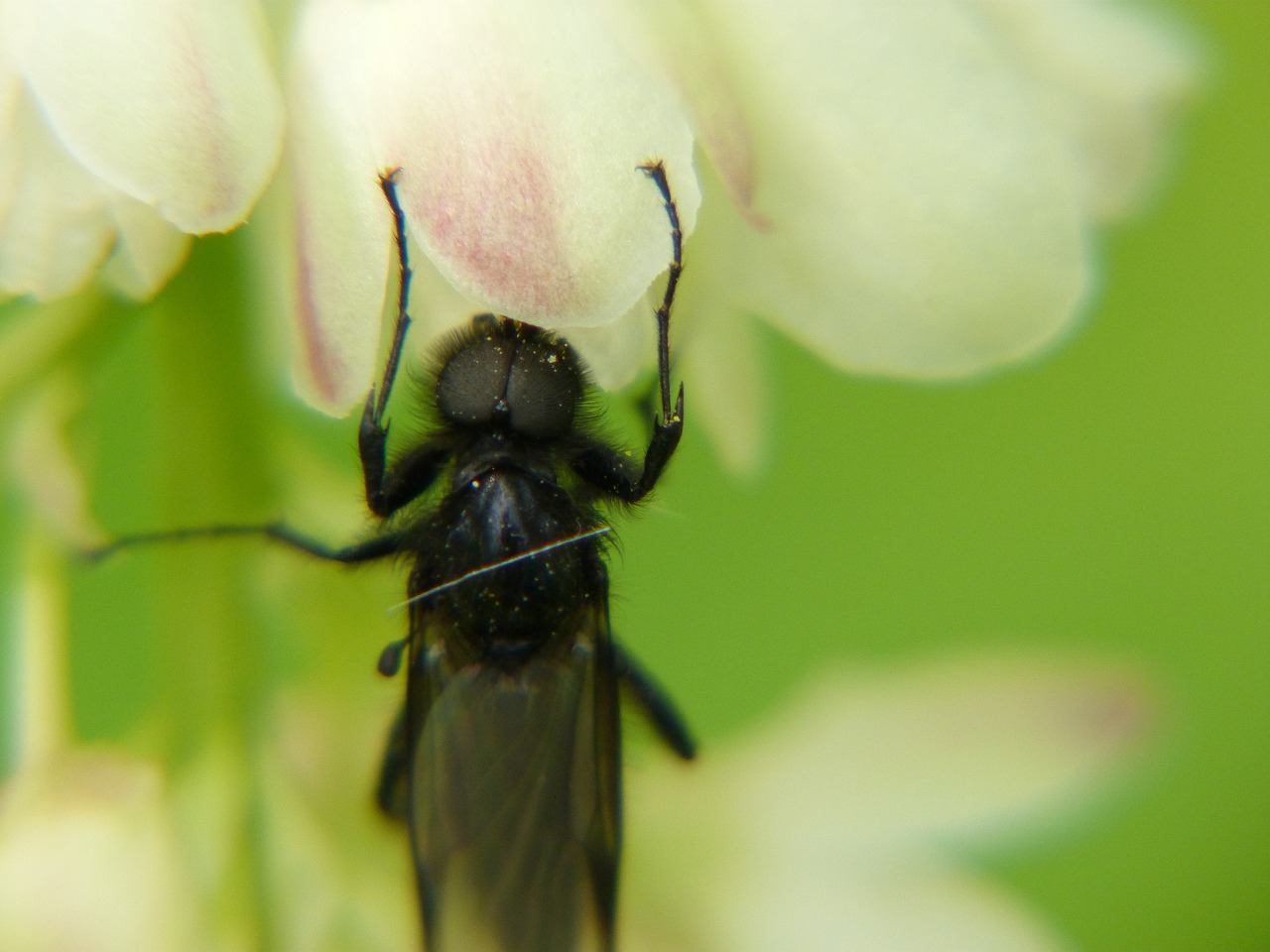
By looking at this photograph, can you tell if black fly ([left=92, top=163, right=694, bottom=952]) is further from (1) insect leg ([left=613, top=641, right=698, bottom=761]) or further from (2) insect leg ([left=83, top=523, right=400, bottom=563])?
(1) insect leg ([left=613, top=641, right=698, bottom=761])

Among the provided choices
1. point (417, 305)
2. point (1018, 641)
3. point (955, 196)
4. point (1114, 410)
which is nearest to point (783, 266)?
point (955, 196)

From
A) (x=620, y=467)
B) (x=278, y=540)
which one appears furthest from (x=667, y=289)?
(x=278, y=540)

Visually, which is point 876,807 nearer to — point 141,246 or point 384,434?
point 384,434

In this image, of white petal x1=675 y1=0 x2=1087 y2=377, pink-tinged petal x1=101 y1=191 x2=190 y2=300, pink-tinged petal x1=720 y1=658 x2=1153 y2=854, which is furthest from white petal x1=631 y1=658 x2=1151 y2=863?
pink-tinged petal x1=101 y1=191 x2=190 y2=300

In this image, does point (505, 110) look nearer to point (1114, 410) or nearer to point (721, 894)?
point (721, 894)

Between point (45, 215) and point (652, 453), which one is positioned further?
point (652, 453)

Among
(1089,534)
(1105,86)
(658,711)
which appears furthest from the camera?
(1089,534)
